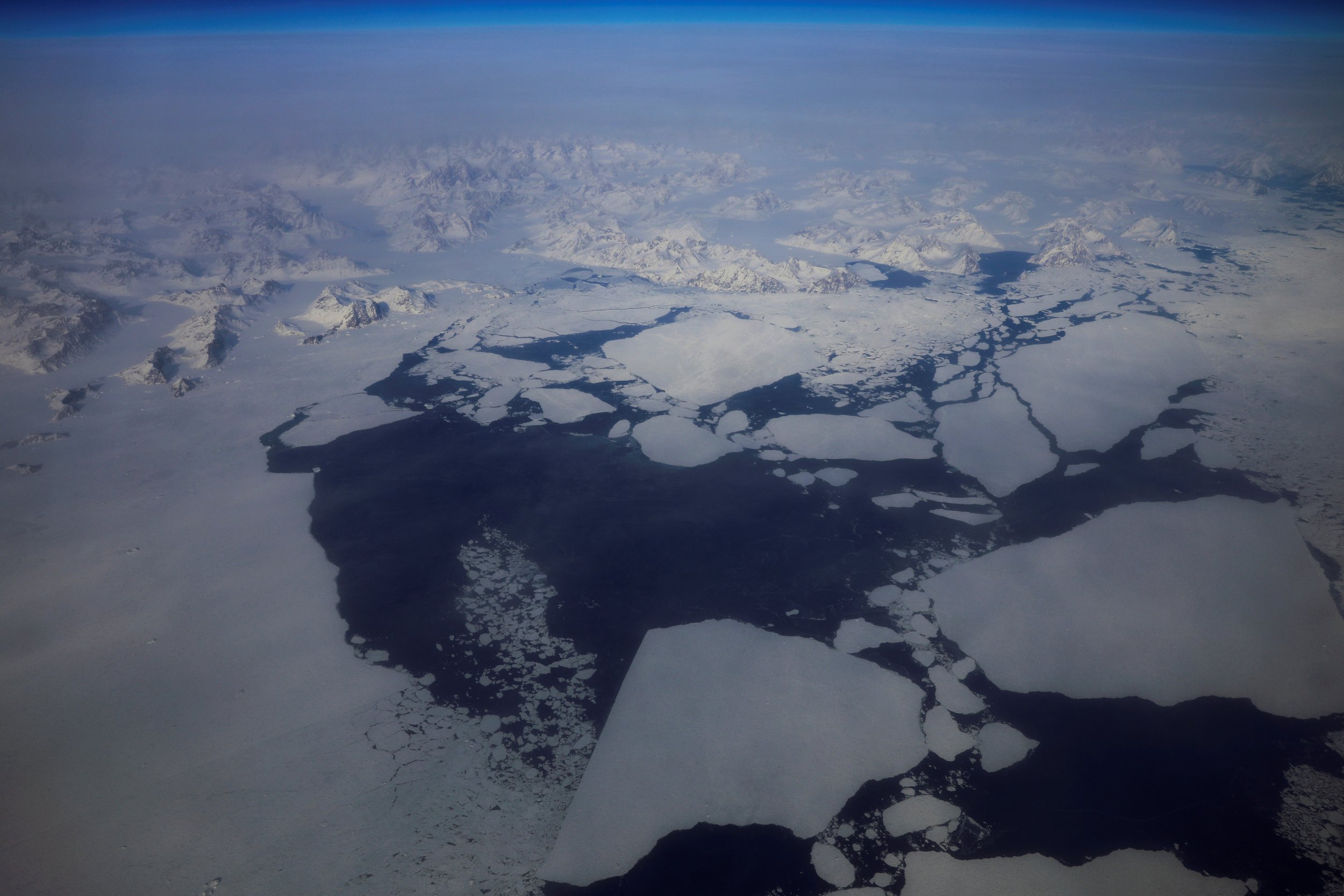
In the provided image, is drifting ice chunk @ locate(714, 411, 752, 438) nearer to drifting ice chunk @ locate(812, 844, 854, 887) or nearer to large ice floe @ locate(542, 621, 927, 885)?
large ice floe @ locate(542, 621, 927, 885)

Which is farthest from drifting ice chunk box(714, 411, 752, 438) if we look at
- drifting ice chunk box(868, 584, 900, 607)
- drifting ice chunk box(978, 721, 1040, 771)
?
drifting ice chunk box(978, 721, 1040, 771)

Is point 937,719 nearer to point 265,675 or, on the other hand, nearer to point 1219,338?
point 265,675

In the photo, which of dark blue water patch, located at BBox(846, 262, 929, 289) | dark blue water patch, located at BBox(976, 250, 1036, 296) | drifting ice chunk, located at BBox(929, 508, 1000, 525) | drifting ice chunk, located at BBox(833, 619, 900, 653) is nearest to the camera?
drifting ice chunk, located at BBox(833, 619, 900, 653)

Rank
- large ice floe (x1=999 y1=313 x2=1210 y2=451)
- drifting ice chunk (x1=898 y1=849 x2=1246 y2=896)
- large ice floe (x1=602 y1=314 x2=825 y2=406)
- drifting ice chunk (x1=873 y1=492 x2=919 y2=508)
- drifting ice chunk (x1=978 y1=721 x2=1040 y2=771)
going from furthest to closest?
large ice floe (x1=602 y1=314 x2=825 y2=406)
large ice floe (x1=999 y1=313 x2=1210 y2=451)
drifting ice chunk (x1=873 y1=492 x2=919 y2=508)
drifting ice chunk (x1=978 y1=721 x2=1040 y2=771)
drifting ice chunk (x1=898 y1=849 x2=1246 y2=896)

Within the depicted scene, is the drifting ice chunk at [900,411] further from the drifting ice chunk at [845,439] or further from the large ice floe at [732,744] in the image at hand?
the large ice floe at [732,744]

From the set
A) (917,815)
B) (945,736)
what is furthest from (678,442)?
(917,815)

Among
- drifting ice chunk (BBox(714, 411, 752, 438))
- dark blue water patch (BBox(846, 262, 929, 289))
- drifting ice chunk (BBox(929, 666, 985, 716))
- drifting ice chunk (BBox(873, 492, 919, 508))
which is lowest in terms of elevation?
drifting ice chunk (BBox(929, 666, 985, 716))

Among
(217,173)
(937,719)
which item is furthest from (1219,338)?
(217,173)

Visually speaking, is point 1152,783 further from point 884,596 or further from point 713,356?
point 713,356
